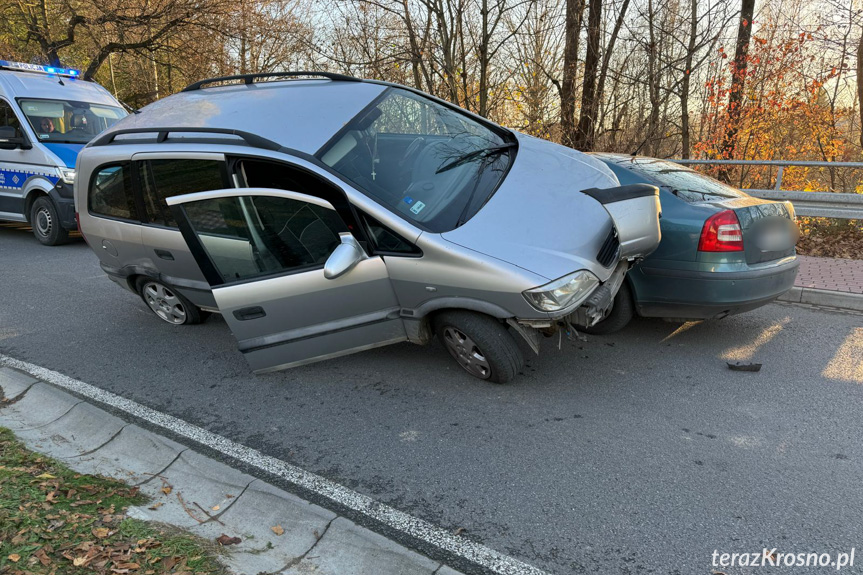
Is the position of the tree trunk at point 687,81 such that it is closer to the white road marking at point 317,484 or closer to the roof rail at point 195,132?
the roof rail at point 195,132

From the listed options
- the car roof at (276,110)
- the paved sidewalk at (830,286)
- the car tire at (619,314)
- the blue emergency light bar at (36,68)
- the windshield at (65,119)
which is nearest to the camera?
the car roof at (276,110)

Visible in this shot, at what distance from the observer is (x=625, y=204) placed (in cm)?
381

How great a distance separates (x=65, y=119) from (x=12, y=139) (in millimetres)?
811

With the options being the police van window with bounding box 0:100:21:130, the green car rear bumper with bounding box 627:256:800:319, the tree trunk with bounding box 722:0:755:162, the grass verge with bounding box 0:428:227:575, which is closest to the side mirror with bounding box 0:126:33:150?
the police van window with bounding box 0:100:21:130

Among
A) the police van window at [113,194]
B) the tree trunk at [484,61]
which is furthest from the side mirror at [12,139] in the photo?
the tree trunk at [484,61]

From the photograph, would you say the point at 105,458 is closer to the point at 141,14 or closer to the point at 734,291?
the point at 734,291

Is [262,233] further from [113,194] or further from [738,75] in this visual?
[738,75]

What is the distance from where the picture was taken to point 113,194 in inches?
196

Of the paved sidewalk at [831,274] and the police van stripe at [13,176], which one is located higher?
the police van stripe at [13,176]

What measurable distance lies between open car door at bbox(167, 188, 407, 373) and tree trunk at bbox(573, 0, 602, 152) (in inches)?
348

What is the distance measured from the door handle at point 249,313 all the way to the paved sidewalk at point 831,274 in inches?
196

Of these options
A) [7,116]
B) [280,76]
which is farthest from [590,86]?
[7,116]

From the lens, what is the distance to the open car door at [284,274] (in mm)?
3738

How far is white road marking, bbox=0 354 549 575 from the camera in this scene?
98.9 inches
